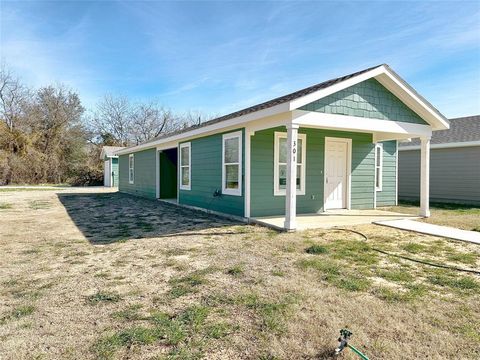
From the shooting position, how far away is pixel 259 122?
7352 millimetres

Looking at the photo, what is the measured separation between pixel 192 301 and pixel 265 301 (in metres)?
0.72

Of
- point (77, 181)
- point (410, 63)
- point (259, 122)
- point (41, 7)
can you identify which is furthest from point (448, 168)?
point (77, 181)

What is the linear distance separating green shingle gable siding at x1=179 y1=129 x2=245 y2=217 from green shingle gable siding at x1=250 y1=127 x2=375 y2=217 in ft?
1.23

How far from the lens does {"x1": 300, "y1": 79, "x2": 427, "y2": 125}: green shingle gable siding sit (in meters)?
6.79

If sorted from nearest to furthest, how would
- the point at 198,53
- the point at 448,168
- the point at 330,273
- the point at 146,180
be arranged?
the point at 330,273 < the point at 448,168 < the point at 146,180 < the point at 198,53

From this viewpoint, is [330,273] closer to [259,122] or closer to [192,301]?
[192,301]

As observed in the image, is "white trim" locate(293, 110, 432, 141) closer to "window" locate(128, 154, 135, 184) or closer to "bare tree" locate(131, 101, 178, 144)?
"window" locate(128, 154, 135, 184)

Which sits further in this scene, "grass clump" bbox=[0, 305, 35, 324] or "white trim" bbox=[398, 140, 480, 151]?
"white trim" bbox=[398, 140, 480, 151]

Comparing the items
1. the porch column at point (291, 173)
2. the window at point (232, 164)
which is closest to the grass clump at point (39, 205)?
the window at point (232, 164)

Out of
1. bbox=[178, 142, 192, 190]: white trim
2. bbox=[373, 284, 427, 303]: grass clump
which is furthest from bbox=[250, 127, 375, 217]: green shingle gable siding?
bbox=[373, 284, 427, 303]: grass clump

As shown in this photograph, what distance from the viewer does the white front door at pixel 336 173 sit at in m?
9.28

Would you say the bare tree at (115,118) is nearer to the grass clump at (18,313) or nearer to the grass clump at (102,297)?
the grass clump at (102,297)

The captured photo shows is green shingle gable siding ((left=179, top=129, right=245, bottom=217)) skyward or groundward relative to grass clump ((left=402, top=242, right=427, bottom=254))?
skyward

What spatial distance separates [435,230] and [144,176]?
40.7 ft
